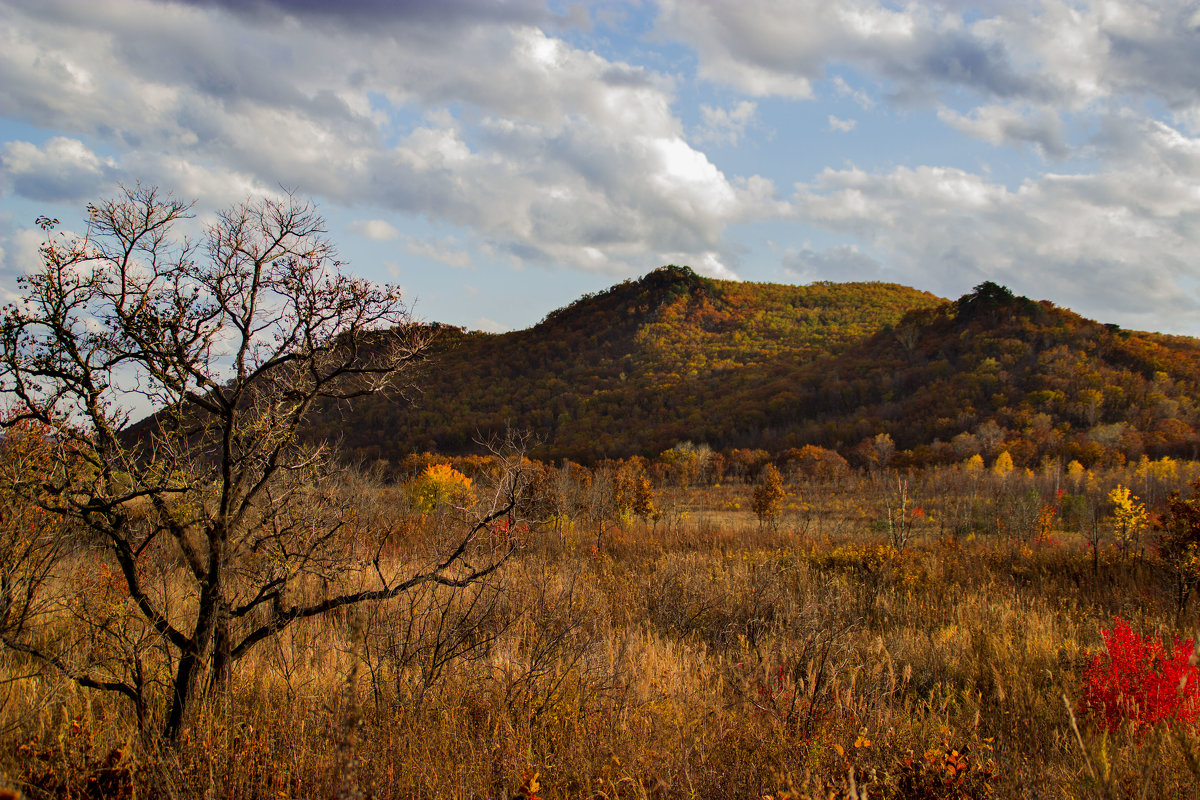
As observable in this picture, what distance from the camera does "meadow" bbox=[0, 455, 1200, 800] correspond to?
10.2 feet

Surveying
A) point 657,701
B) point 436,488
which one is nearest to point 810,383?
point 436,488

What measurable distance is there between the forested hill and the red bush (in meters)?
12.2

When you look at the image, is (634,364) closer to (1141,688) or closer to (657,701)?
(657,701)

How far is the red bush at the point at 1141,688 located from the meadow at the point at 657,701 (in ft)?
0.16

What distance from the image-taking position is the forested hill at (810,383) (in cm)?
3234

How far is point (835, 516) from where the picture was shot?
19859 millimetres

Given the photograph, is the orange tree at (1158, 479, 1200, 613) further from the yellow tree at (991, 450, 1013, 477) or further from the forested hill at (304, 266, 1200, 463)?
the yellow tree at (991, 450, 1013, 477)

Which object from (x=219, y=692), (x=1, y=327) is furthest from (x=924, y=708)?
(x=1, y=327)

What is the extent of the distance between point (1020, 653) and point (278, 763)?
5.98 m

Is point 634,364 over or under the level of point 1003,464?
over

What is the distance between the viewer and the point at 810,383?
48125mm

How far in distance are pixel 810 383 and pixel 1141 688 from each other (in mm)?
46170

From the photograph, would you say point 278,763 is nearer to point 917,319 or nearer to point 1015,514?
point 1015,514

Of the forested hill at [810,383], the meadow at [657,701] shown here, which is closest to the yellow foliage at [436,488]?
the forested hill at [810,383]
